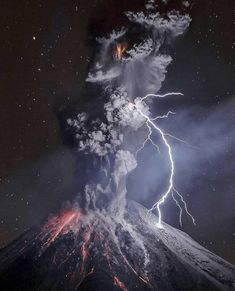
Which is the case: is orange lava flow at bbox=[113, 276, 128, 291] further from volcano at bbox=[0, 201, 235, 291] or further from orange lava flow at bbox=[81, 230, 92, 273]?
orange lava flow at bbox=[81, 230, 92, 273]

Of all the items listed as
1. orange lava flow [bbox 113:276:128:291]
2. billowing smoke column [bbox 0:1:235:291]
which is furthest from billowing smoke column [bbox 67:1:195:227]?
orange lava flow [bbox 113:276:128:291]

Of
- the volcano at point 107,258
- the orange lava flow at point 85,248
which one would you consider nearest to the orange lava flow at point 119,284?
the volcano at point 107,258

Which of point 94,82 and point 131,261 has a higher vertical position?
point 94,82

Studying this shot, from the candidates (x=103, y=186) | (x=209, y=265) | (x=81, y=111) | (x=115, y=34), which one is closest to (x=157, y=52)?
(x=115, y=34)

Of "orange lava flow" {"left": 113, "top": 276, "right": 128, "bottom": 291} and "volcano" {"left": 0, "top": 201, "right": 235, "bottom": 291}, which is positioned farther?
"volcano" {"left": 0, "top": 201, "right": 235, "bottom": 291}

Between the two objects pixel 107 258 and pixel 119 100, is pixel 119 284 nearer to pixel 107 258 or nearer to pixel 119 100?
pixel 107 258

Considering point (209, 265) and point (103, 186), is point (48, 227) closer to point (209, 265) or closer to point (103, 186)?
point (103, 186)

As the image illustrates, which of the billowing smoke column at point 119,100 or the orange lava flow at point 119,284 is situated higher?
the billowing smoke column at point 119,100

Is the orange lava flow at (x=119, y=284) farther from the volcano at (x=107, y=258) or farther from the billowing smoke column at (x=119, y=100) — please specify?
the billowing smoke column at (x=119, y=100)
